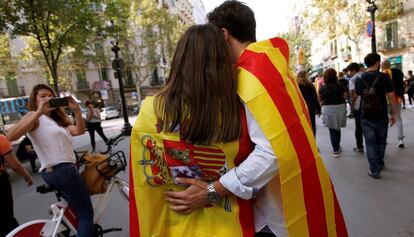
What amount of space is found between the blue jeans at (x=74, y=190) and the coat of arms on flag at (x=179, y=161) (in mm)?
1553

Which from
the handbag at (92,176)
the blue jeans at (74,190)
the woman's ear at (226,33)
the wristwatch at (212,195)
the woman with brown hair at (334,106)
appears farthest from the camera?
the woman with brown hair at (334,106)

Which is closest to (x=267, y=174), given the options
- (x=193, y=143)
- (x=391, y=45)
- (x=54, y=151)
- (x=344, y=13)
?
(x=193, y=143)

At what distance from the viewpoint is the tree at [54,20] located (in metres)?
10.4

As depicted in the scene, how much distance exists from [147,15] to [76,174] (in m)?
32.4

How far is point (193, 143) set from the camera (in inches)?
49.5

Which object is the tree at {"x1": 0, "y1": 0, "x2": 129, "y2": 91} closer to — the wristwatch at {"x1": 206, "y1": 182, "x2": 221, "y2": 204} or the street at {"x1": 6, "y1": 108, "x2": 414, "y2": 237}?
the street at {"x1": 6, "y1": 108, "x2": 414, "y2": 237}

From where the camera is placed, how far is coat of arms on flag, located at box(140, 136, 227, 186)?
50.1 inches

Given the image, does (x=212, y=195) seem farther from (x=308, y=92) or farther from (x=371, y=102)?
(x=308, y=92)

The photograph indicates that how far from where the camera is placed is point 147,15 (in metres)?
32.7

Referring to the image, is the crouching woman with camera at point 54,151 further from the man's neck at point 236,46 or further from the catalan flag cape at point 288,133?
the catalan flag cape at point 288,133

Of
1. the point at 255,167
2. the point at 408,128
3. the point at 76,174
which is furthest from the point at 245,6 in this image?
the point at 408,128

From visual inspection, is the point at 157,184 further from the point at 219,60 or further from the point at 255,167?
the point at 219,60

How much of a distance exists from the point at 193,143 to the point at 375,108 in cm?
430

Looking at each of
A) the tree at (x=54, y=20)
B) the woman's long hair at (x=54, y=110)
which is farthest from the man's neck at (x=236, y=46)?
the tree at (x=54, y=20)
